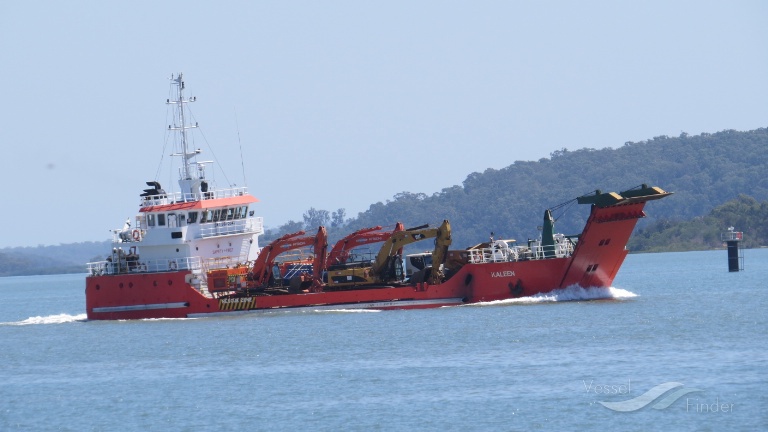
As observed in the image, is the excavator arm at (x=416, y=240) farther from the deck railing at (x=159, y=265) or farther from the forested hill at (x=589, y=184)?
the forested hill at (x=589, y=184)

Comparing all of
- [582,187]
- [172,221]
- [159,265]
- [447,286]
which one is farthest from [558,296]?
[582,187]

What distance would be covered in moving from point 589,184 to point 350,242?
141274 millimetres

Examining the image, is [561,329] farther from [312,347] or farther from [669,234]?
[669,234]

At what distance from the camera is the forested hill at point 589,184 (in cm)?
16312

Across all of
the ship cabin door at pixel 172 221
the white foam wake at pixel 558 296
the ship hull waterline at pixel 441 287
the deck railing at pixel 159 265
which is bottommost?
the white foam wake at pixel 558 296

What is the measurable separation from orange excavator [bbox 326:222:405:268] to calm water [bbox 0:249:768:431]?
2.14 m

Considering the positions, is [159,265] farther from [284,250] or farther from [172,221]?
[284,250]

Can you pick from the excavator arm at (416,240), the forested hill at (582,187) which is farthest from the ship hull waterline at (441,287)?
the forested hill at (582,187)

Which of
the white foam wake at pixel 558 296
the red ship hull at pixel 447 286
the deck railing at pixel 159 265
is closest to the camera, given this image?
the red ship hull at pixel 447 286

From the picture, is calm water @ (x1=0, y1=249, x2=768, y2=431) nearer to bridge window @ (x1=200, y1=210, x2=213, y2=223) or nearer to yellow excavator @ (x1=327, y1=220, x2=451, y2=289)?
yellow excavator @ (x1=327, y1=220, x2=451, y2=289)

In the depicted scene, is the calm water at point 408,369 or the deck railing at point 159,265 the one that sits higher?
the deck railing at point 159,265

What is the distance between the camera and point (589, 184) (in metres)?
181

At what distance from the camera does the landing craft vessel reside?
40375mm

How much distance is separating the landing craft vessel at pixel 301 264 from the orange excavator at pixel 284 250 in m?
0.04
